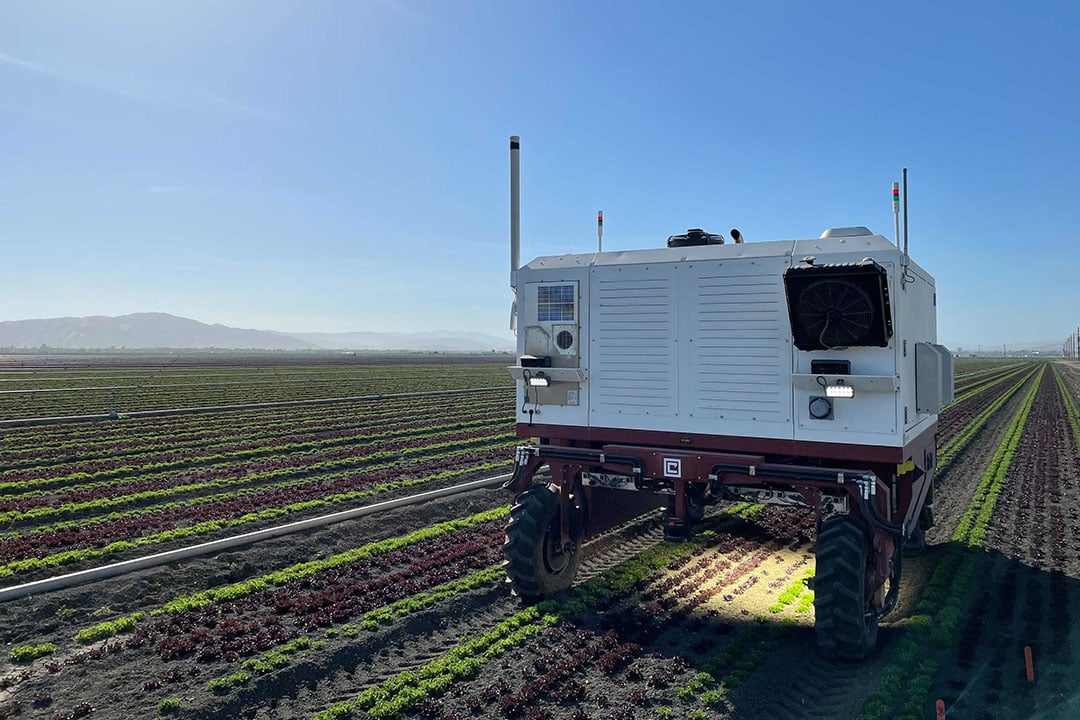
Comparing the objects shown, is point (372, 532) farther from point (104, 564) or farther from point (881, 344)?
point (881, 344)

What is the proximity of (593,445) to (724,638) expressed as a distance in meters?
2.81

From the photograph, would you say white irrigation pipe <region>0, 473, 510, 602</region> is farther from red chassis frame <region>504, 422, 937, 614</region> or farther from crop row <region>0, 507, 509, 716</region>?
red chassis frame <region>504, 422, 937, 614</region>

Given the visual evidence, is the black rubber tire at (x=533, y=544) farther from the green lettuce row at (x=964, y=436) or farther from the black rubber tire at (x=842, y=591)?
the green lettuce row at (x=964, y=436)

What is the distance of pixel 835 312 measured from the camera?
7.21m

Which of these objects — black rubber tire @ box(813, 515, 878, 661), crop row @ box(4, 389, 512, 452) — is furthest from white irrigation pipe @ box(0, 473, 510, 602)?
crop row @ box(4, 389, 512, 452)

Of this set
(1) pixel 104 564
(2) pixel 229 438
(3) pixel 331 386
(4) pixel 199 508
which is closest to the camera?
(1) pixel 104 564

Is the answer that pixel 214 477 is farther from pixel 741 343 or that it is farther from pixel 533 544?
pixel 741 343

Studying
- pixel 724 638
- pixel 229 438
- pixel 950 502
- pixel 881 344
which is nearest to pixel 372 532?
pixel 724 638

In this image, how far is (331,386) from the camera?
53.4 meters

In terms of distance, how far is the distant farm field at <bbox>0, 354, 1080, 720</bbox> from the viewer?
6.76 m

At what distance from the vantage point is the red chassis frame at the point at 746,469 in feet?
24.8

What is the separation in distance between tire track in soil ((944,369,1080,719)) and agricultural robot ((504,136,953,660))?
1.03 metres

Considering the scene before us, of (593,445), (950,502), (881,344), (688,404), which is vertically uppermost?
(881,344)

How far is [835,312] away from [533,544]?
4.54 meters
